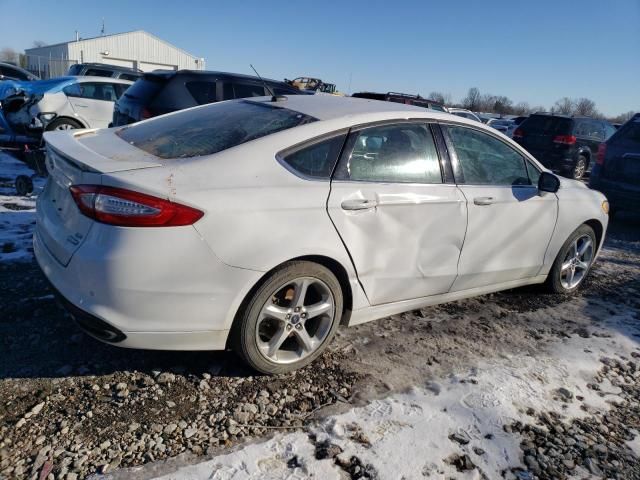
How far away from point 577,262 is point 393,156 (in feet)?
8.26

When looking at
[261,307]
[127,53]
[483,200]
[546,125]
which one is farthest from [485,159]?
[127,53]

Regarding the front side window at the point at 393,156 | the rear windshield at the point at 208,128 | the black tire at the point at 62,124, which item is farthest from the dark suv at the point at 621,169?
the black tire at the point at 62,124

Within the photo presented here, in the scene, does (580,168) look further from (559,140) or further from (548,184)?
(548,184)

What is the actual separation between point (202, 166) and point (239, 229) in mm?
377

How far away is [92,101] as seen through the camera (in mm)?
9836

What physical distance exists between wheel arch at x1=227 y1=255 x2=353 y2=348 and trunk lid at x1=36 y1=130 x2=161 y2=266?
2.61ft

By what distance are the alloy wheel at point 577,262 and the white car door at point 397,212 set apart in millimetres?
1640

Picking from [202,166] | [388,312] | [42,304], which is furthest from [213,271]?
[42,304]

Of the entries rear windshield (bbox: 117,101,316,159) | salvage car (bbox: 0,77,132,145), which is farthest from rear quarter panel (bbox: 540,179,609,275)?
salvage car (bbox: 0,77,132,145)

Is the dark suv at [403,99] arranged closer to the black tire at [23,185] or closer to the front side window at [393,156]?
the black tire at [23,185]

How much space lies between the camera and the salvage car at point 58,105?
9055mm

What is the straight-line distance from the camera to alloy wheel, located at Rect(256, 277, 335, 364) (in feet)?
9.02

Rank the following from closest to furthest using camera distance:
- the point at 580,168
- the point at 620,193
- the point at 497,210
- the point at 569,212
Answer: the point at 497,210
the point at 569,212
the point at 620,193
the point at 580,168

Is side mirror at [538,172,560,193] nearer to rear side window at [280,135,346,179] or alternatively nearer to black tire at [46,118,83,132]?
rear side window at [280,135,346,179]
